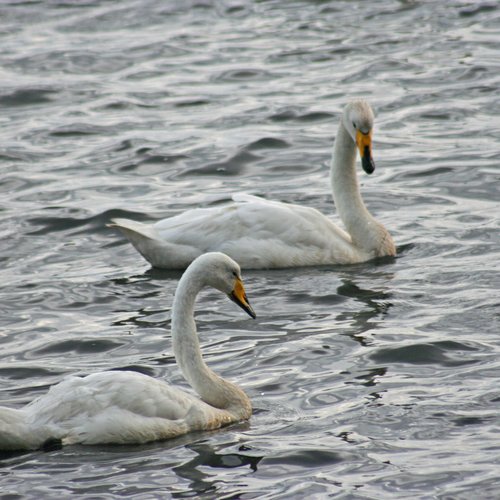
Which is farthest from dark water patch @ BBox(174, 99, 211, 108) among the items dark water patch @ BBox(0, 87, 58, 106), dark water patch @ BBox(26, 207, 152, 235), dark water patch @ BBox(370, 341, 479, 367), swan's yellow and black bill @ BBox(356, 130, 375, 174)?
dark water patch @ BBox(370, 341, 479, 367)

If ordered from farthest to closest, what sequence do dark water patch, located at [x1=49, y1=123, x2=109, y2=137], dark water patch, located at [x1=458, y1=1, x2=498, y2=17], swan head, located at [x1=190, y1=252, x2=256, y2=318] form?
dark water patch, located at [x1=458, y1=1, x2=498, y2=17]
dark water patch, located at [x1=49, y1=123, x2=109, y2=137]
swan head, located at [x1=190, y1=252, x2=256, y2=318]

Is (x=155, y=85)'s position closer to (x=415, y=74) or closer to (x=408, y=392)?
(x=415, y=74)

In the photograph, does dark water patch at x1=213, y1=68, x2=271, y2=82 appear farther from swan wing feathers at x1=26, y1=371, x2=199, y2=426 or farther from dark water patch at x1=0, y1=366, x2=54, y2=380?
swan wing feathers at x1=26, y1=371, x2=199, y2=426

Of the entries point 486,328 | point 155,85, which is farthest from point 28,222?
point 155,85

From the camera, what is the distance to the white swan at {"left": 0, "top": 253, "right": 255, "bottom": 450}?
847 cm

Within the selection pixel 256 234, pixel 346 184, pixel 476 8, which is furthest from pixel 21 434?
pixel 476 8

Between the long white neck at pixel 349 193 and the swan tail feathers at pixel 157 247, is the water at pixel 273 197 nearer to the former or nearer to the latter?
the swan tail feathers at pixel 157 247

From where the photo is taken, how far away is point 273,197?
15.4 metres

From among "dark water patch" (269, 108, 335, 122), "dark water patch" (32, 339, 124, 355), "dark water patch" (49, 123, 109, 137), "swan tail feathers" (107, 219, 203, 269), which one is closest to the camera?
"dark water patch" (32, 339, 124, 355)

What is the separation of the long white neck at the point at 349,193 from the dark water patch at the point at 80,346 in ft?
10.9

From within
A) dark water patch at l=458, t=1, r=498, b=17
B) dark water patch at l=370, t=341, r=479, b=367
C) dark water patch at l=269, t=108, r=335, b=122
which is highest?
dark water patch at l=458, t=1, r=498, b=17

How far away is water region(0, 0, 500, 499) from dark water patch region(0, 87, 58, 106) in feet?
0.12

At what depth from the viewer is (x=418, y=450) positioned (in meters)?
8.48

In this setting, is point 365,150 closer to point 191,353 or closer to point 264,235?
point 264,235
